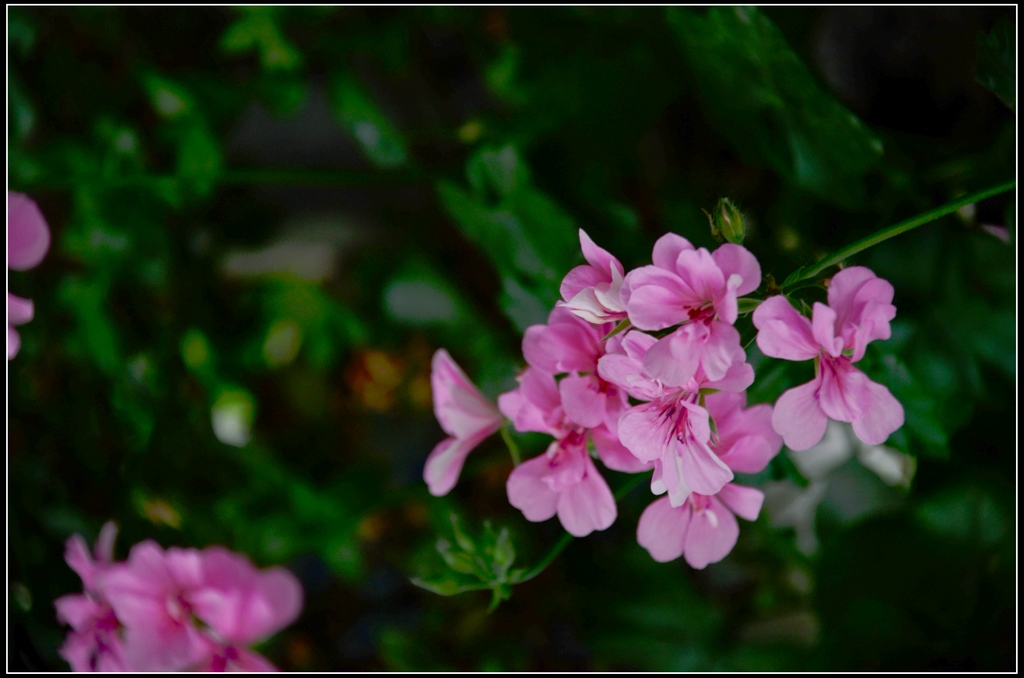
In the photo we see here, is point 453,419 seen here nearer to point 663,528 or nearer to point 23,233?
point 663,528

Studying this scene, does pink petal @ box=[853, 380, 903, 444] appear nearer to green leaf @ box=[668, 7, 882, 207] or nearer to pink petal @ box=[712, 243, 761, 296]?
pink petal @ box=[712, 243, 761, 296]

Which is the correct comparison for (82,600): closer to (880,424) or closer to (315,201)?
(880,424)

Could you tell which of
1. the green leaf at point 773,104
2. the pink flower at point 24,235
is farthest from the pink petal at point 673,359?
the pink flower at point 24,235

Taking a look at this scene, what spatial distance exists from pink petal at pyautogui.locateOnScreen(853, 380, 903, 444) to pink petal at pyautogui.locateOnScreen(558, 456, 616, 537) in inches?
5.7

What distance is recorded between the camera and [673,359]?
1.10 ft

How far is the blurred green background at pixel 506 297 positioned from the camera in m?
0.63

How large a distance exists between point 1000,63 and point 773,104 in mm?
169

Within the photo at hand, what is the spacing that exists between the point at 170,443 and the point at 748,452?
0.62 meters

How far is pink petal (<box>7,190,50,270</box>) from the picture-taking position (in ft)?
1.64

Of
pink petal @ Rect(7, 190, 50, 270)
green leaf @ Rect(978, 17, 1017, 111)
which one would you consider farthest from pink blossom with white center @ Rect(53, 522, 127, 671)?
green leaf @ Rect(978, 17, 1017, 111)

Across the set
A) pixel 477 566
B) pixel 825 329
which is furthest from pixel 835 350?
pixel 477 566

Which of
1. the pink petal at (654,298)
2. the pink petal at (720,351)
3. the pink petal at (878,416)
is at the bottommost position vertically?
the pink petal at (878,416)

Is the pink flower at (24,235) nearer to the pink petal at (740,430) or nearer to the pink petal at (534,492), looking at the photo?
the pink petal at (534,492)

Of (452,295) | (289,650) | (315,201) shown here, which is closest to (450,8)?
(452,295)
